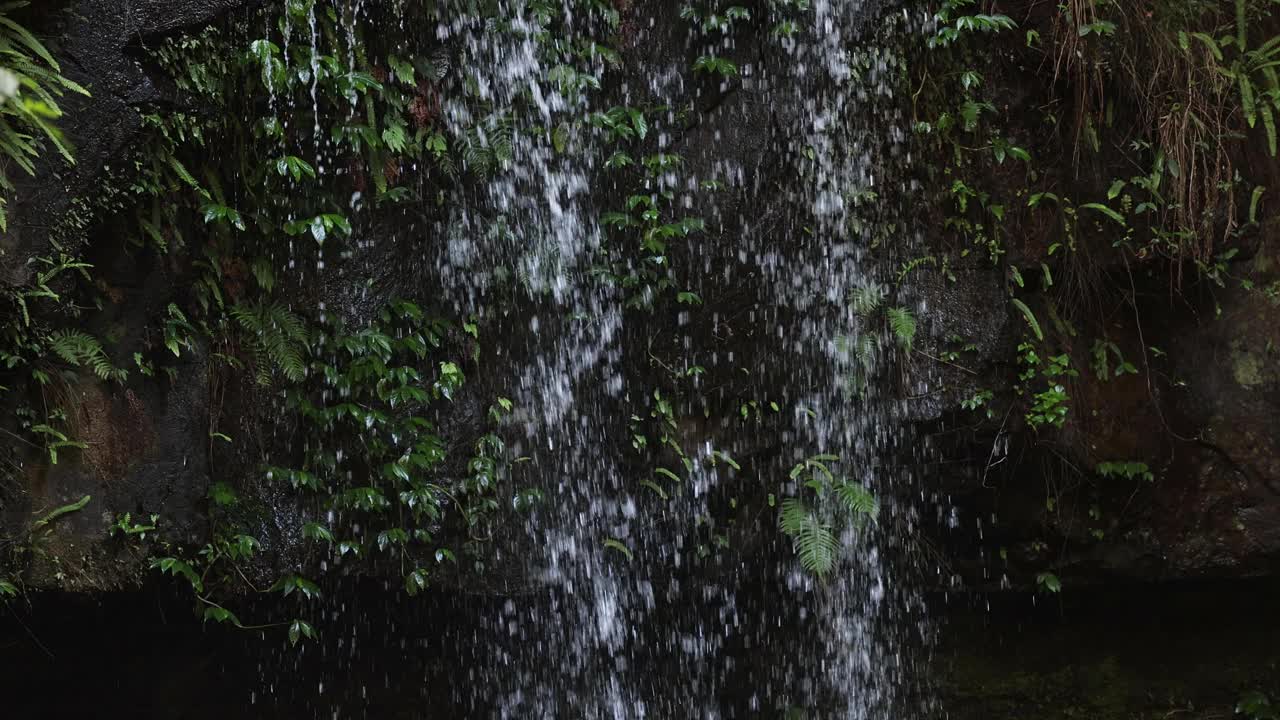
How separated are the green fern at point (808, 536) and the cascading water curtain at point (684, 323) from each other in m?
0.03

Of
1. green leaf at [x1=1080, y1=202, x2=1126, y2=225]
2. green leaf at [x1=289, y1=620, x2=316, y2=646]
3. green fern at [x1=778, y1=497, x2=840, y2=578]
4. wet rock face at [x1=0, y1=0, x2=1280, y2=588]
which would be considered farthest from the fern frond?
green leaf at [x1=289, y1=620, x2=316, y2=646]

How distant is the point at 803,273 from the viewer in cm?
506

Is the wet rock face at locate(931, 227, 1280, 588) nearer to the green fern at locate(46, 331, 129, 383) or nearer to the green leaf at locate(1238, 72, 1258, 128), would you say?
the green leaf at locate(1238, 72, 1258, 128)

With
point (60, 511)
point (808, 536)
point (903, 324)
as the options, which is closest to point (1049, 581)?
point (808, 536)

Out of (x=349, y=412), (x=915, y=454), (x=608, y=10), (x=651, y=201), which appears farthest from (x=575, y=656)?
(x=608, y=10)

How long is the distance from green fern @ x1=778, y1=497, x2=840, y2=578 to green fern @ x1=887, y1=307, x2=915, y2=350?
1035mm

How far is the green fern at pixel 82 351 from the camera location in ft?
13.3

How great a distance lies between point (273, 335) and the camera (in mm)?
4457

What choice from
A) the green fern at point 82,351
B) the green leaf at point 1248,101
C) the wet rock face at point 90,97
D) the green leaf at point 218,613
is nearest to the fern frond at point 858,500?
the green leaf at point 1248,101

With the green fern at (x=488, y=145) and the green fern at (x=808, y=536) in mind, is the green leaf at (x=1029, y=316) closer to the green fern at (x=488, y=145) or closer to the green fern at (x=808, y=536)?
the green fern at (x=808, y=536)

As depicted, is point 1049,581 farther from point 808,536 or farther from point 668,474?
point 668,474

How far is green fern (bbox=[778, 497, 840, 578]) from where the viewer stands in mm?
4754

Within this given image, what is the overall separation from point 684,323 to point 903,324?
1.16 m

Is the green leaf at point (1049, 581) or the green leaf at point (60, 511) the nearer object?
the green leaf at point (60, 511)
